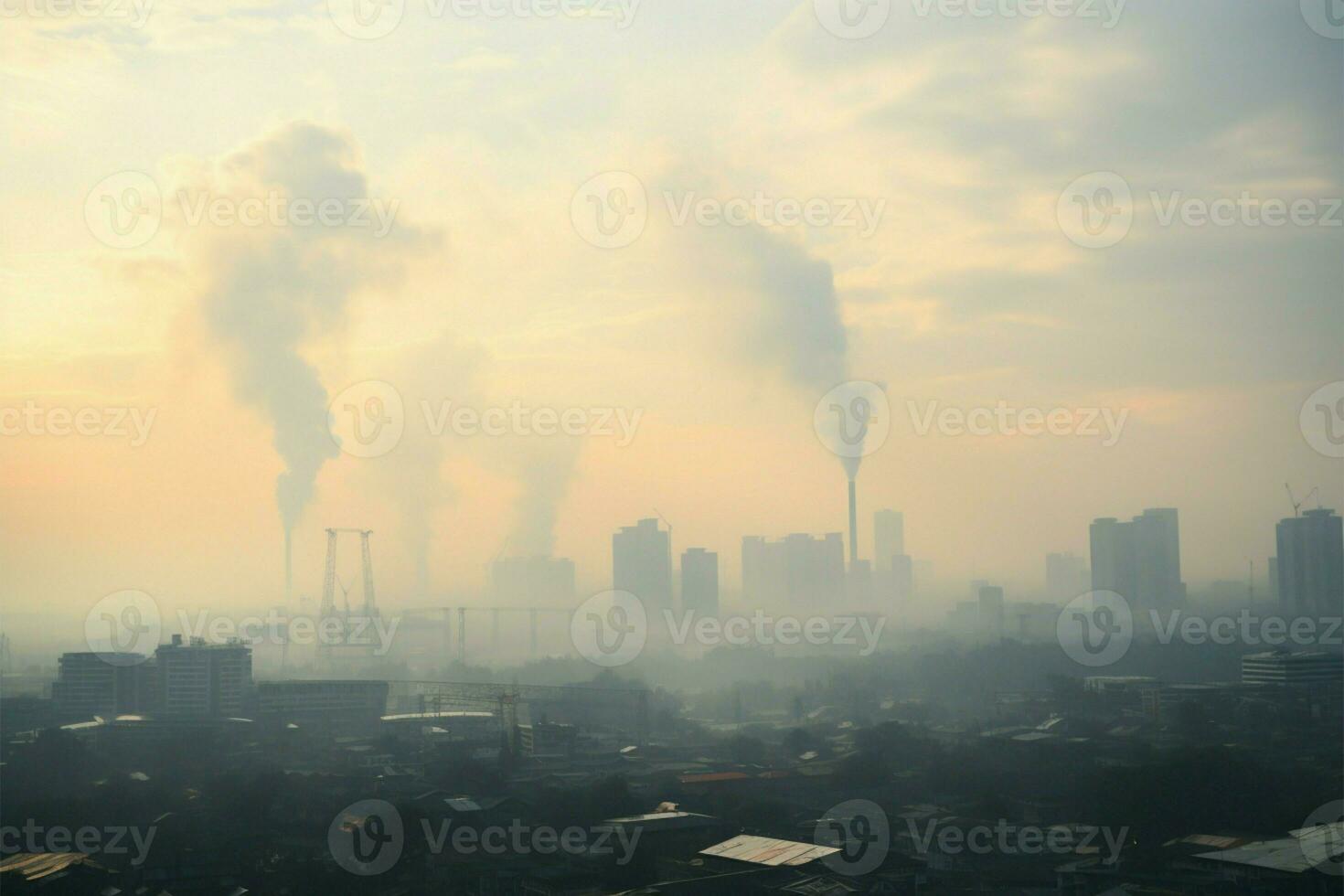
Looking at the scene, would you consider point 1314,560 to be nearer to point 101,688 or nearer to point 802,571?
point 802,571

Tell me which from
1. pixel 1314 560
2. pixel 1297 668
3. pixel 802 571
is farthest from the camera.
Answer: pixel 802 571

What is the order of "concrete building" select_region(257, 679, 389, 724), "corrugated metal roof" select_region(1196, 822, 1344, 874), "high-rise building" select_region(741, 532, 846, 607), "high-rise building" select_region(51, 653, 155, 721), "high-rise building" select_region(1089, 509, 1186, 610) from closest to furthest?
"corrugated metal roof" select_region(1196, 822, 1344, 874), "high-rise building" select_region(51, 653, 155, 721), "concrete building" select_region(257, 679, 389, 724), "high-rise building" select_region(1089, 509, 1186, 610), "high-rise building" select_region(741, 532, 846, 607)

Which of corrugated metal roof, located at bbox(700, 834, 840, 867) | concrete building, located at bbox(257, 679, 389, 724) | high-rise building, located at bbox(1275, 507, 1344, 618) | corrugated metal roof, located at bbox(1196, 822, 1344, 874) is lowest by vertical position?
corrugated metal roof, located at bbox(700, 834, 840, 867)

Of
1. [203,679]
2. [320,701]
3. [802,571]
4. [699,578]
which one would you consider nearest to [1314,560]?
[802,571]

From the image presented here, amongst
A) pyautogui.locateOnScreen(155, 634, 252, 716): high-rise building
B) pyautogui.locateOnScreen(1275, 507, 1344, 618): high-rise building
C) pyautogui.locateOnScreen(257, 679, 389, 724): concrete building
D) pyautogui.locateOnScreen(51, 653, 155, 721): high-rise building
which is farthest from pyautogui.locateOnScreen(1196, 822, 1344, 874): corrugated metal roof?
pyautogui.locateOnScreen(1275, 507, 1344, 618): high-rise building

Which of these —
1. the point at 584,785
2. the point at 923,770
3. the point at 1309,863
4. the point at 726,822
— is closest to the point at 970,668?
the point at 923,770

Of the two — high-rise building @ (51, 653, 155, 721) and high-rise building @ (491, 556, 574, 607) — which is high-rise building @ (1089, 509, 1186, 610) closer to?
high-rise building @ (491, 556, 574, 607)

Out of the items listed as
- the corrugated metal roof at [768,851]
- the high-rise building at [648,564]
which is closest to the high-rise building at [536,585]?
the high-rise building at [648,564]
